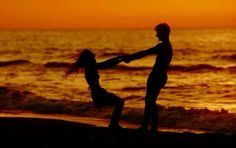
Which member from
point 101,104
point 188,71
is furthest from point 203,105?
point 188,71

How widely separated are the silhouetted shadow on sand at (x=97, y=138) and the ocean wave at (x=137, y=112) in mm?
5671

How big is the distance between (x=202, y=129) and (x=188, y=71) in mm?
23431

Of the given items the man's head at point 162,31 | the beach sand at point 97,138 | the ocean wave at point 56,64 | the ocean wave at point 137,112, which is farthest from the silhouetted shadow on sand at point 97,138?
the ocean wave at point 56,64

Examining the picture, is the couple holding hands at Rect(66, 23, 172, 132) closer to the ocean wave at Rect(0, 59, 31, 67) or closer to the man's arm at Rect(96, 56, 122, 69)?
the man's arm at Rect(96, 56, 122, 69)

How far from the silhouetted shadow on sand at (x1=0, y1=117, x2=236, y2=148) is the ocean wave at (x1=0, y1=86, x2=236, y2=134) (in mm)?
5671

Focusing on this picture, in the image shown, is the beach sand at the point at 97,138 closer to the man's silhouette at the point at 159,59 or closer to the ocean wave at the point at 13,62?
the man's silhouette at the point at 159,59

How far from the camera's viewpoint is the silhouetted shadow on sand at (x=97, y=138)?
8.91 m

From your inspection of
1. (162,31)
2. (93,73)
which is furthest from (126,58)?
(162,31)

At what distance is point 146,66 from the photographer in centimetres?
4209

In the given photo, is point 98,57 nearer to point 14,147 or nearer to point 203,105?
point 203,105

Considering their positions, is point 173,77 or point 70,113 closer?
point 70,113

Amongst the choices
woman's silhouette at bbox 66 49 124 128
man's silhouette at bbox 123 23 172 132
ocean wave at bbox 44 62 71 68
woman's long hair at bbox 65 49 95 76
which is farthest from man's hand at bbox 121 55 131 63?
ocean wave at bbox 44 62 71 68

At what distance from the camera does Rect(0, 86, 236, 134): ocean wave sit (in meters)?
16.2

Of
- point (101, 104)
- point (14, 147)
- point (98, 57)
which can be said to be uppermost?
point (101, 104)
